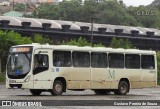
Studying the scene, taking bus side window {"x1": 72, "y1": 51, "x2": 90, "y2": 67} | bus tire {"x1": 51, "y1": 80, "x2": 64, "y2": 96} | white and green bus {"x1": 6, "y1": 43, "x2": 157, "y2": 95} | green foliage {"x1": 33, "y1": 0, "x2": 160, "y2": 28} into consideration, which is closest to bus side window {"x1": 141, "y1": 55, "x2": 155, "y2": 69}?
white and green bus {"x1": 6, "y1": 43, "x2": 157, "y2": 95}

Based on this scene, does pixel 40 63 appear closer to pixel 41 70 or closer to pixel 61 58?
pixel 41 70

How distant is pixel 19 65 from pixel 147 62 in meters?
9.30

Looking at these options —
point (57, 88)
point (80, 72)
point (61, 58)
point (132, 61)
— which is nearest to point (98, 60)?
point (80, 72)

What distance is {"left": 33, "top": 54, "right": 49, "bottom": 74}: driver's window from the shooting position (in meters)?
26.7

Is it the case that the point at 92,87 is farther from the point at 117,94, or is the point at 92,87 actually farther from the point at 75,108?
the point at 75,108

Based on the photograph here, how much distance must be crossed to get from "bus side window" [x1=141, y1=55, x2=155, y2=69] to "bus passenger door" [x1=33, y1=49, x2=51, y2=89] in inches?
299

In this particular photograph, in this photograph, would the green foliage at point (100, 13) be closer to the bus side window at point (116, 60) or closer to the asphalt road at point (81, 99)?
the bus side window at point (116, 60)

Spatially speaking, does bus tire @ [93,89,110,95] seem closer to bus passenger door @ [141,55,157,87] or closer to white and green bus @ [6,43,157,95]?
white and green bus @ [6,43,157,95]

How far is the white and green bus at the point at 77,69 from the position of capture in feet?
87.7

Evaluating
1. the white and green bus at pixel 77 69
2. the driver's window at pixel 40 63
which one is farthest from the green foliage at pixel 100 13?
the driver's window at pixel 40 63

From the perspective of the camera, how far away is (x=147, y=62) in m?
32.9

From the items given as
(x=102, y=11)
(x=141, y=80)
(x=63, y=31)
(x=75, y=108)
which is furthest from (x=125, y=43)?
(x=102, y=11)

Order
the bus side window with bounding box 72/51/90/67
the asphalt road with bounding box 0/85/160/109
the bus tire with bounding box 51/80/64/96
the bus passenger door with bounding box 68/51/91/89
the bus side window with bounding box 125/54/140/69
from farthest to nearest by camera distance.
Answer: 1. the bus side window with bounding box 125/54/140/69
2. the bus side window with bounding box 72/51/90/67
3. the bus passenger door with bounding box 68/51/91/89
4. the bus tire with bounding box 51/80/64/96
5. the asphalt road with bounding box 0/85/160/109

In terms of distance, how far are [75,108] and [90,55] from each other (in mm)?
10634
